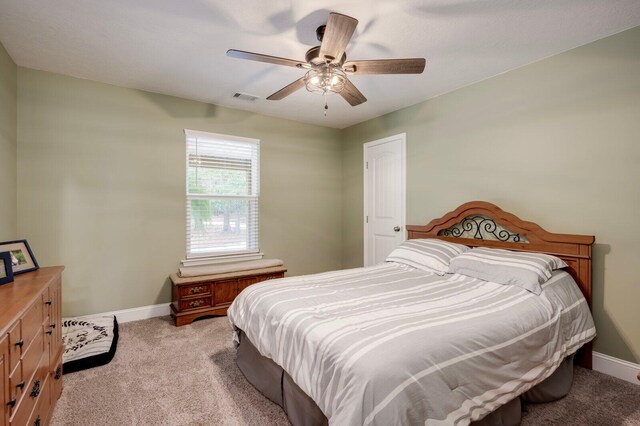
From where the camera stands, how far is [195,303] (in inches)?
133

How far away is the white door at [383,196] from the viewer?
4.07 meters

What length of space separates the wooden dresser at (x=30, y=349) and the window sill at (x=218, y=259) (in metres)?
1.69

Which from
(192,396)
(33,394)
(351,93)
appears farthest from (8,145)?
(351,93)

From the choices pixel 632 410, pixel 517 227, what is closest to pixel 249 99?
pixel 517 227

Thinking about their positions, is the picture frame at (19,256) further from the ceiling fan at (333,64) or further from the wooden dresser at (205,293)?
the ceiling fan at (333,64)

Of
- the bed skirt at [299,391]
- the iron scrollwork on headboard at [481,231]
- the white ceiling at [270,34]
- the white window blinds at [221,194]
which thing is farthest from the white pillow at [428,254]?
the white window blinds at [221,194]

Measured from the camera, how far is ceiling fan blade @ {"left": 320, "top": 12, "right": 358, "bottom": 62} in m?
1.62

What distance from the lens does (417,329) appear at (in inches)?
59.7

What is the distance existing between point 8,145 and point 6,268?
163 cm

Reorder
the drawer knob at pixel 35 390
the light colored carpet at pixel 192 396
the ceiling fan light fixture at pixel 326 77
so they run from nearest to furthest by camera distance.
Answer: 1. the drawer knob at pixel 35 390
2. the light colored carpet at pixel 192 396
3. the ceiling fan light fixture at pixel 326 77

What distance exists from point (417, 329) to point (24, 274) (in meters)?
2.35

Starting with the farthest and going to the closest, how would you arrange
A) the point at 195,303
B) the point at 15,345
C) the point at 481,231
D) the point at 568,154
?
the point at 195,303 → the point at 481,231 → the point at 568,154 → the point at 15,345

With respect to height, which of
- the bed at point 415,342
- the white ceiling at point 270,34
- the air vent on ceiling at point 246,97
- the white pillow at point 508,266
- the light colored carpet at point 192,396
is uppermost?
the air vent on ceiling at point 246,97

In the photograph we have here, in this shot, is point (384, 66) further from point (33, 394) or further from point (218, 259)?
point (218, 259)
